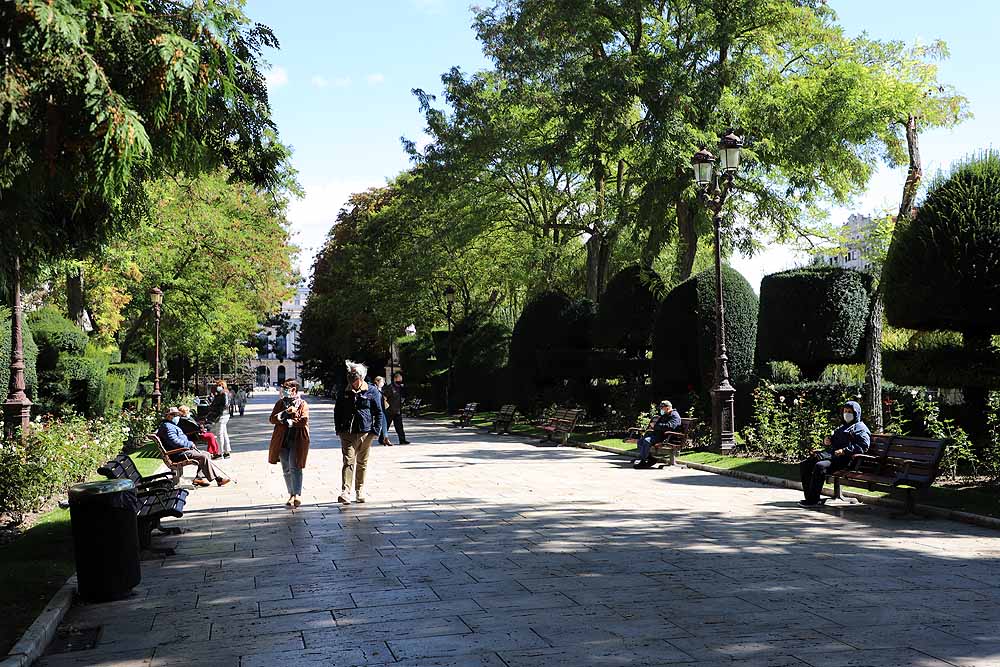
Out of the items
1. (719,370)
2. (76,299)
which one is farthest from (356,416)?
(76,299)

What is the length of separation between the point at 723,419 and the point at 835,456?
22.7 feet

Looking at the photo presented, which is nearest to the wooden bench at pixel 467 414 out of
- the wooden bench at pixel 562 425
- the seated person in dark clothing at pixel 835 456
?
the wooden bench at pixel 562 425

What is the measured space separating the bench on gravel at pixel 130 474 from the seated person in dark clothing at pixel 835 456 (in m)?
8.26

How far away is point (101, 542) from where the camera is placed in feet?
25.5

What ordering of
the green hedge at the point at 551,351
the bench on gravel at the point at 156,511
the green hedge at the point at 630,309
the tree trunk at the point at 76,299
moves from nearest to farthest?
the bench on gravel at the point at 156,511
the green hedge at the point at 630,309
the tree trunk at the point at 76,299
the green hedge at the point at 551,351

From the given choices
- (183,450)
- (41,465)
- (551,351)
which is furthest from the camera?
(551,351)

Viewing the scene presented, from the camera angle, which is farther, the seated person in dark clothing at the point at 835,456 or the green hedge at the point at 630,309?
the green hedge at the point at 630,309

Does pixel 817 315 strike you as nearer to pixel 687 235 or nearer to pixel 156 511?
pixel 687 235

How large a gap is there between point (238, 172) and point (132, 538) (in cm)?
330

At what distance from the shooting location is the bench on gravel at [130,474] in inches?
404

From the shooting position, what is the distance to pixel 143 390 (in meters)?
40.7

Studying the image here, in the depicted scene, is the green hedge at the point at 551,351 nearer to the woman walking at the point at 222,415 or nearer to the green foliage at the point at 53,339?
the woman walking at the point at 222,415

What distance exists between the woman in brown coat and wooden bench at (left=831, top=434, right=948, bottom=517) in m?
7.17

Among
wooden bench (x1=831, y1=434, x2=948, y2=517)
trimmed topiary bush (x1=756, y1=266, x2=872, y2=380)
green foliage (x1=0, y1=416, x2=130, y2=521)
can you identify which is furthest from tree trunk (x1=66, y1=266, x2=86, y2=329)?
wooden bench (x1=831, y1=434, x2=948, y2=517)
